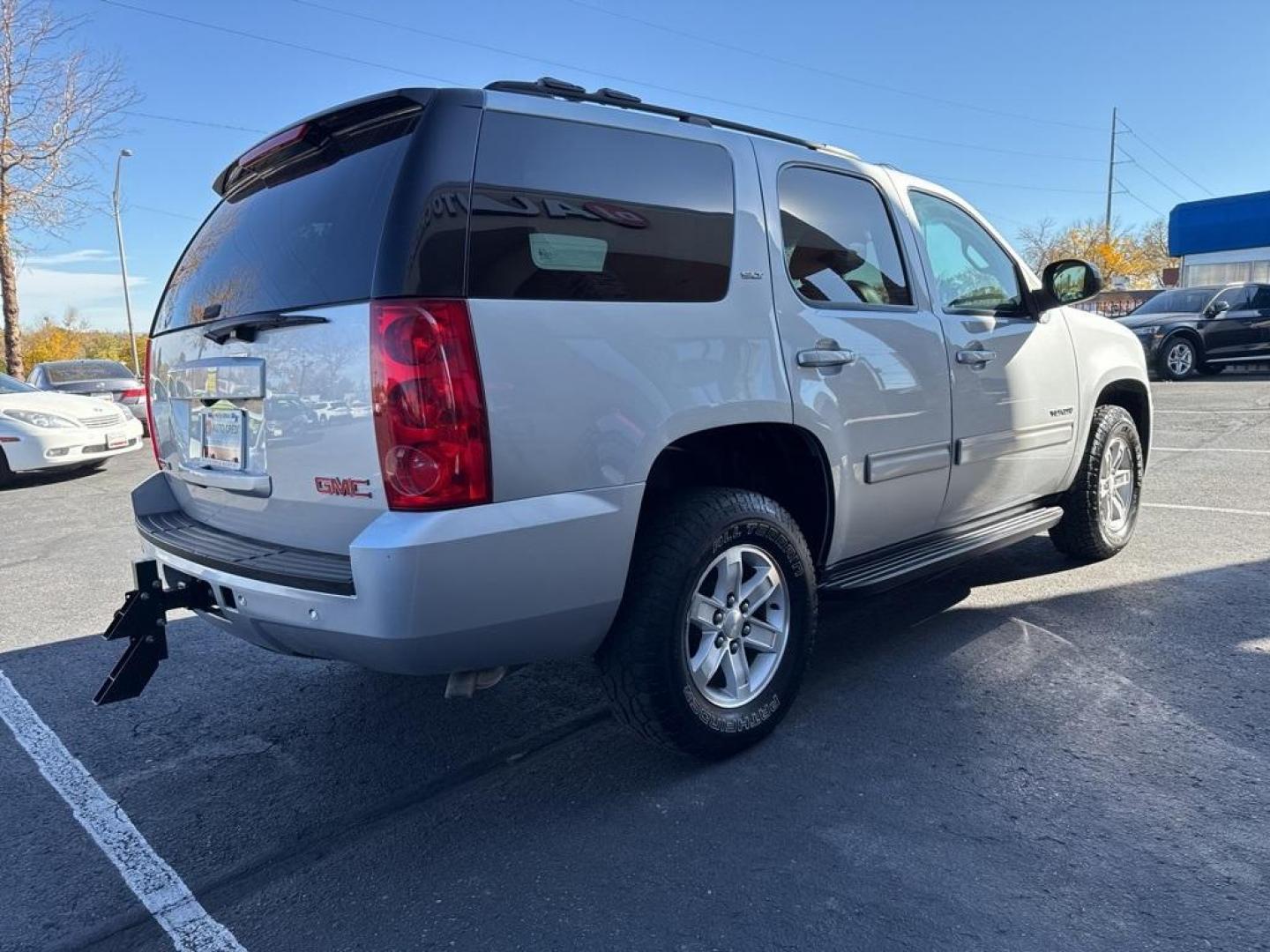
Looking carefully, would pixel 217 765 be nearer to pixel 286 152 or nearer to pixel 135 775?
pixel 135 775

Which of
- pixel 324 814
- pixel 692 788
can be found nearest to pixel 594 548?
pixel 692 788

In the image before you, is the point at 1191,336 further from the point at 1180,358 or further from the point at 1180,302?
the point at 1180,302

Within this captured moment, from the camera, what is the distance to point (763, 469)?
327 centimetres

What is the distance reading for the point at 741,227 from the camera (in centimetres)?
299

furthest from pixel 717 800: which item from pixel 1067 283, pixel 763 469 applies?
pixel 1067 283

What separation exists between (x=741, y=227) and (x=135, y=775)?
106 inches

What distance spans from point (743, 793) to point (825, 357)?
1458 millimetres

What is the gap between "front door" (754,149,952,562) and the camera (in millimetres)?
3113

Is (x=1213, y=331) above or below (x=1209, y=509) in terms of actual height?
above

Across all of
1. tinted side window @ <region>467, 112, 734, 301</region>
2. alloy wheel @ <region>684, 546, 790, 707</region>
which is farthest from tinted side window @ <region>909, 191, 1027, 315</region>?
alloy wheel @ <region>684, 546, 790, 707</region>

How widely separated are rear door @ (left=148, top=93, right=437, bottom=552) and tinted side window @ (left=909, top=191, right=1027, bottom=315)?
2.39 metres

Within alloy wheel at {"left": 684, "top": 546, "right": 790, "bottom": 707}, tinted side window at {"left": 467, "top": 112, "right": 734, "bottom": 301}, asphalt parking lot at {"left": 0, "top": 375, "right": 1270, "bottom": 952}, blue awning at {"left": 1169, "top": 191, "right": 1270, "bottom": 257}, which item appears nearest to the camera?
asphalt parking lot at {"left": 0, "top": 375, "right": 1270, "bottom": 952}

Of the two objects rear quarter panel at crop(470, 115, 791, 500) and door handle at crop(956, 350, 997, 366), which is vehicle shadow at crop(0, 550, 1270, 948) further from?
door handle at crop(956, 350, 997, 366)

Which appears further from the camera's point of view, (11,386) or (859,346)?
(11,386)
